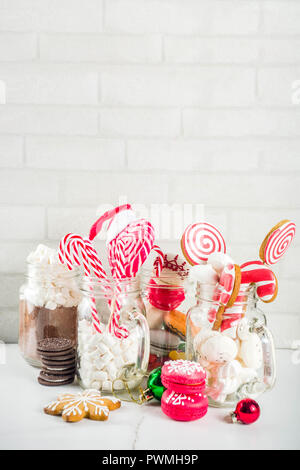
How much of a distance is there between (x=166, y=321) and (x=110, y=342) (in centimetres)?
15

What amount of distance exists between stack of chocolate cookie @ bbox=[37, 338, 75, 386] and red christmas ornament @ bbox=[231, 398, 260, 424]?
1.17 feet

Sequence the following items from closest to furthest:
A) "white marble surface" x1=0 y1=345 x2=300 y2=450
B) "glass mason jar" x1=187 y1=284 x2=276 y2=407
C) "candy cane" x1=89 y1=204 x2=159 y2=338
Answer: "white marble surface" x1=0 y1=345 x2=300 y2=450 → "glass mason jar" x1=187 y1=284 x2=276 y2=407 → "candy cane" x1=89 y1=204 x2=159 y2=338

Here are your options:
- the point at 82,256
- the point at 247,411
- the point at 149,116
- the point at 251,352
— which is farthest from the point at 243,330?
the point at 149,116

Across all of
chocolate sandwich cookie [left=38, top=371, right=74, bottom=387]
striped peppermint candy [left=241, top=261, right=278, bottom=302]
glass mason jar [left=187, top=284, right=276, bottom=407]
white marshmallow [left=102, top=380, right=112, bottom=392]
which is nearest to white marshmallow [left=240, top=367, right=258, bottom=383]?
glass mason jar [left=187, top=284, right=276, bottom=407]

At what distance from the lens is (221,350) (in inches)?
37.4

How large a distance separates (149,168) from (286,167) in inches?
13.6

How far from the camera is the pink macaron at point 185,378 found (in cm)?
91

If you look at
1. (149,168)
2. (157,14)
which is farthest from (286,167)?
(157,14)

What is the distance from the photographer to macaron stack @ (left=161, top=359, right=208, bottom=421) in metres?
0.92

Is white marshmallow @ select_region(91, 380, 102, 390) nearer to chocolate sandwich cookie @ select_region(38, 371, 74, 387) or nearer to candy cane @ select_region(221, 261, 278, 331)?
chocolate sandwich cookie @ select_region(38, 371, 74, 387)

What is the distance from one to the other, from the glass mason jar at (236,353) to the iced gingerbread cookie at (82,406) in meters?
0.19

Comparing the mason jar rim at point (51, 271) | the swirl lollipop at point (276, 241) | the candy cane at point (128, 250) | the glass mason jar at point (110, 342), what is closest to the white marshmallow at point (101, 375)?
the glass mason jar at point (110, 342)

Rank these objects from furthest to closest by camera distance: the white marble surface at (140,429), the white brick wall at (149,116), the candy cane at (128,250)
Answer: the white brick wall at (149,116) → the candy cane at (128,250) → the white marble surface at (140,429)

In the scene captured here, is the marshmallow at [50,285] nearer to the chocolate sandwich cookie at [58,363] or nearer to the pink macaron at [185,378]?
the chocolate sandwich cookie at [58,363]
